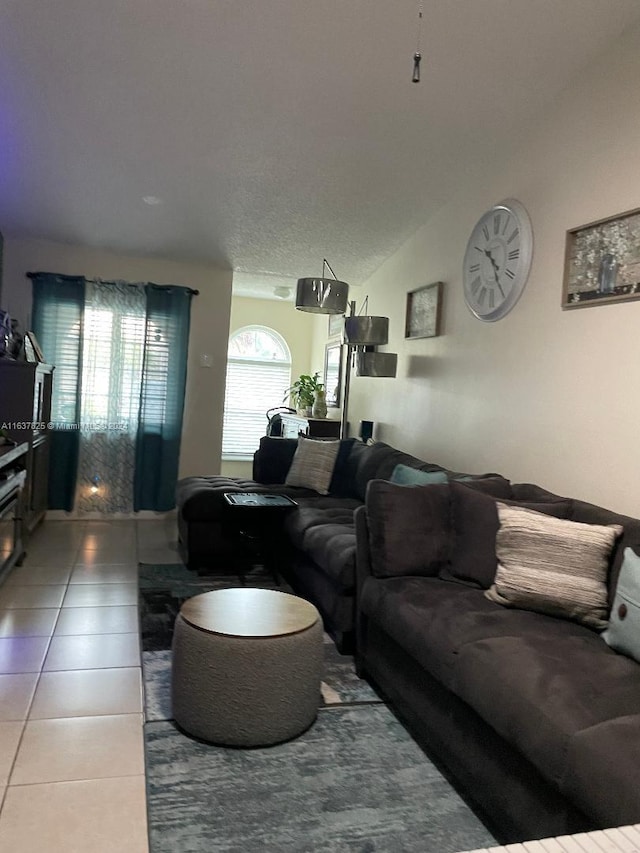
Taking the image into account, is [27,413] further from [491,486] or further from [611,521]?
[611,521]

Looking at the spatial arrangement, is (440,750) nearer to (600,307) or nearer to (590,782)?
(590,782)

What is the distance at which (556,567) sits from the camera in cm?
221

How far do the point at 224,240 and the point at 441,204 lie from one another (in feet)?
5.83

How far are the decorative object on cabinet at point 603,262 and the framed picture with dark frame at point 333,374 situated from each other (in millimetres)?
3575

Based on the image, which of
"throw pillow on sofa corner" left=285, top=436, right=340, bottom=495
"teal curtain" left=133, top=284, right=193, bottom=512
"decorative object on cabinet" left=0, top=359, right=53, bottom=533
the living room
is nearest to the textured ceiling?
the living room

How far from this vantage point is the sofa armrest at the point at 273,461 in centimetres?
480

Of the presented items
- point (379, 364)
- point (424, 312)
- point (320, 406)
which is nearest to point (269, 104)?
point (424, 312)

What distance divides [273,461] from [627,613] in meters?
3.21

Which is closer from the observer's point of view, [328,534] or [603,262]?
[603,262]

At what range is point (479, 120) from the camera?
3.26 m

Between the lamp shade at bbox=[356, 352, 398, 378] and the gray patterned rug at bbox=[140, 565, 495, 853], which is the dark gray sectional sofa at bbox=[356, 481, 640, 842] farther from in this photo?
the lamp shade at bbox=[356, 352, 398, 378]

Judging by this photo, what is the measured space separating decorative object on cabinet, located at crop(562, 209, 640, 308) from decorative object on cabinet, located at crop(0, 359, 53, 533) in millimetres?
3332

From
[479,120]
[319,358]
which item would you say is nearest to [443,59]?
[479,120]

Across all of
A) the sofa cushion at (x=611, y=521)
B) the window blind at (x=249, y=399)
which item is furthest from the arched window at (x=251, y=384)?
the sofa cushion at (x=611, y=521)
